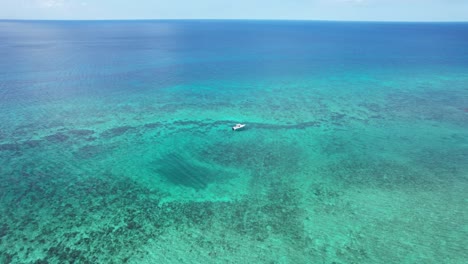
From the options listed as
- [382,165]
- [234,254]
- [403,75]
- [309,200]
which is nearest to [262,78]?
[403,75]

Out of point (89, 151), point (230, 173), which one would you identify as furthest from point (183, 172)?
point (89, 151)

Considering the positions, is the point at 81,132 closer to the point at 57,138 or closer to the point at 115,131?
the point at 57,138

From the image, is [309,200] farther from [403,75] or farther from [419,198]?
[403,75]

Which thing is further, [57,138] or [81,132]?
[81,132]

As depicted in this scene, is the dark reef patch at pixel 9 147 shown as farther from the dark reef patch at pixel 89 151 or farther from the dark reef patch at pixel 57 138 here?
the dark reef patch at pixel 89 151

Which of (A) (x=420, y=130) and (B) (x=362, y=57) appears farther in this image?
(B) (x=362, y=57)

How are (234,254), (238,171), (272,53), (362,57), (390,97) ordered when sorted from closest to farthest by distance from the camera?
(234,254), (238,171), (390,97), (362,57), (272,53)

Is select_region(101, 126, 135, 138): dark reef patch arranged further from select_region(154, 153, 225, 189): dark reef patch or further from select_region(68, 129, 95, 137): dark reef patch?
select_region(154, 153, 225, 189): dark reef patch

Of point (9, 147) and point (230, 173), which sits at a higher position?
point (9, 147)

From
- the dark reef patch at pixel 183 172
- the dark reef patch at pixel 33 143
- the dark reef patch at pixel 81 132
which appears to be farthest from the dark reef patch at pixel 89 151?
the dark reef patch at pixel 183 172
